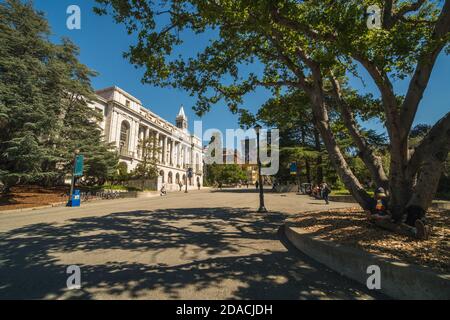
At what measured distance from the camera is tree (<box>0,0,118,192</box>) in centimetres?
1830

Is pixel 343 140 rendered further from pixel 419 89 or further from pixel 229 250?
pixel 229 250

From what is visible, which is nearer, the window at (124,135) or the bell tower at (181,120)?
the window at (124,135)

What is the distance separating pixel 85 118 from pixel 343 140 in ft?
100

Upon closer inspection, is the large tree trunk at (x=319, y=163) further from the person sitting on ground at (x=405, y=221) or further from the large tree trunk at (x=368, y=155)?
the person sitting on ground at (x=405, y=221)

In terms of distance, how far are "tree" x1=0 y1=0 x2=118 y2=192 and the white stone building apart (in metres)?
4.58

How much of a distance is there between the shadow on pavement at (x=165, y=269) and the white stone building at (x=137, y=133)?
27739 mm

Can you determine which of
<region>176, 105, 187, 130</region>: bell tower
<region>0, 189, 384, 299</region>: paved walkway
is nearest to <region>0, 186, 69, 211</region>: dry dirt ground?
<region>0, 189, 384, 299</region>: paved walkway

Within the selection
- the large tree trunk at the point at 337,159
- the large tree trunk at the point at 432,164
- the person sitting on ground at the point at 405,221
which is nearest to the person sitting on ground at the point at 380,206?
the person sitting on ground at the point at 405,221

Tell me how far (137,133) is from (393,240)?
167 ft

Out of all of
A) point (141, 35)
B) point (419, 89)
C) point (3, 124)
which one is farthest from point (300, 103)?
point (3, 124)

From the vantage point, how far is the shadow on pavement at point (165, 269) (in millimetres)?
3512

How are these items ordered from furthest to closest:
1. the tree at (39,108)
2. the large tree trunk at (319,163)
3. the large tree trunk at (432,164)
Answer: the large tree trunk at (319,163) → the tree at (39,108) → the large tree trunk at (432,164)

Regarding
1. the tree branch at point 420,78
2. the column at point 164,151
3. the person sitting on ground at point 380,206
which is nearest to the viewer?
the tree branch at point 420,78
